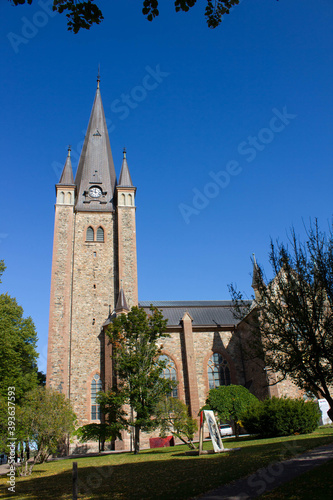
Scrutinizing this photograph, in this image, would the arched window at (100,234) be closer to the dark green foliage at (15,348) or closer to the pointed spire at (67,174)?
the pointed spire at (67,174)

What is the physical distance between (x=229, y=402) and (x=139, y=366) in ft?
23.8

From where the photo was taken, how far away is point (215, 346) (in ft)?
108

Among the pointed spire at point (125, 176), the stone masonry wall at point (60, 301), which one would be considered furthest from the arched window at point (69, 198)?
the pointed spire at point (125, 176)

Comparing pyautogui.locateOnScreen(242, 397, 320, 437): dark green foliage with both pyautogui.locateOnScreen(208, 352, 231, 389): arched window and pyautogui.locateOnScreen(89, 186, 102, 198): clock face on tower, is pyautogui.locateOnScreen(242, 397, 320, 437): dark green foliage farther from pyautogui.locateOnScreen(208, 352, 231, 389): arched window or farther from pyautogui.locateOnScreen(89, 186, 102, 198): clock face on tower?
pyautogui.locateOnScreen(89, 186, 102, 198): clock face on tower

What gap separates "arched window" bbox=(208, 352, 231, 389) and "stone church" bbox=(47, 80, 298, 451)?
8 centimetres

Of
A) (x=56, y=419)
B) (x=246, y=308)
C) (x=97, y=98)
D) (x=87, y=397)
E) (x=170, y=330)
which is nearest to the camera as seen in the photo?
(x=246, y=308)

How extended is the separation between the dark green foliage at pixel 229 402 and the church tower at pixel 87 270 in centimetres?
928

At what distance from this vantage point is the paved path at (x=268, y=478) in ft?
24.0

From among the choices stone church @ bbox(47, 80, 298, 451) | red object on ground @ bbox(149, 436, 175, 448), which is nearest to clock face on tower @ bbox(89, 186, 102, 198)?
stone church @ bbox(47, 80, 298, 451)

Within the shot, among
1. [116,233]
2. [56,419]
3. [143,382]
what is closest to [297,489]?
[56,419]

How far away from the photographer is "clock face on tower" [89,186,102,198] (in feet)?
123

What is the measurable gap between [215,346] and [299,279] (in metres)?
22.5

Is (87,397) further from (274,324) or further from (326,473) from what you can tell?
(326,473)

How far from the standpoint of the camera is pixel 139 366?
71.8 feet
